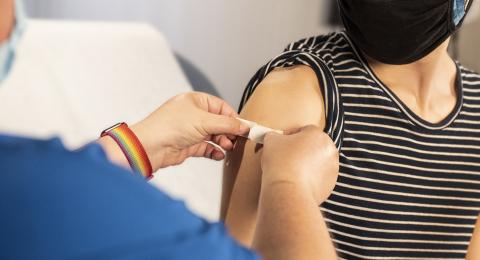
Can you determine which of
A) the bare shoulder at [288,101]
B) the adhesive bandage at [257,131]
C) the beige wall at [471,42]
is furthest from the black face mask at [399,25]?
the beige wall at [471,42]

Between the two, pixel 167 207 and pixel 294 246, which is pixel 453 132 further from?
pixel 167 207

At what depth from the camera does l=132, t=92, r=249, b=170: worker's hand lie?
0.98m

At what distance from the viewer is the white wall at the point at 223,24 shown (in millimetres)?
2502

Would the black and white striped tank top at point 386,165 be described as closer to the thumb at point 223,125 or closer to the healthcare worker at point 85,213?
the thumb at point 223,125

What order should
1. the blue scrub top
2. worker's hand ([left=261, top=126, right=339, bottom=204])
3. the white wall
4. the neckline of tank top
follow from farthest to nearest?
the white wall → the neckline of tank top → worker's hand ([left=261, top=126, right=339, bottom=204]) → the blue scrub top

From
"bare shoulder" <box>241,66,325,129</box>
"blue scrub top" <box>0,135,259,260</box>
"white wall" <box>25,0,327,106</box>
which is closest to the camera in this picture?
"blue scrub top" <box>0,135,259,260</box>

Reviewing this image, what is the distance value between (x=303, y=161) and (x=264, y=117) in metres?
0.24

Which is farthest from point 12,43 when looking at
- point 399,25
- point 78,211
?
point 399,25

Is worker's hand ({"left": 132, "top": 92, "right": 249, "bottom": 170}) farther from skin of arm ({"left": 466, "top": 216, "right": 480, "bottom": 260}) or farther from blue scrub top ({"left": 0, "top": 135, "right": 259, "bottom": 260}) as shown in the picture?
skin of arm ({"left": 466, "top": 216, "right": 480, "bottom": 260})

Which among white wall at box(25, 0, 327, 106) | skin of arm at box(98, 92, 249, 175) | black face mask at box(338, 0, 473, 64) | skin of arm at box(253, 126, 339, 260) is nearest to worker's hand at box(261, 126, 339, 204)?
skin of arm at box(253, 126, 339, 260)

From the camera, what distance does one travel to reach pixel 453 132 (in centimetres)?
123

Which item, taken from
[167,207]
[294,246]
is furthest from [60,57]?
[167,207]

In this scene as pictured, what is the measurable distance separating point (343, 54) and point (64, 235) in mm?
877

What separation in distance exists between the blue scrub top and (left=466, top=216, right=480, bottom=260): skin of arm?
39.0 inches
